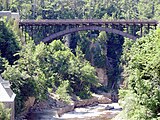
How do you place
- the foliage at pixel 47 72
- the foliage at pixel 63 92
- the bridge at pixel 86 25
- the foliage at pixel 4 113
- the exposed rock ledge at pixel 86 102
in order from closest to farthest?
the foliage at pixel 4 113, the foliage at pixel 47 72, the exposed rock ledge at pixel 86 102, the foliage at pixel 63 92, the bridge at pixel 86 25

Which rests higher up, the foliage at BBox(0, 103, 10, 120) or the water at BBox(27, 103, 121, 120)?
the foliage at BBox(0, 103, 10, 120)

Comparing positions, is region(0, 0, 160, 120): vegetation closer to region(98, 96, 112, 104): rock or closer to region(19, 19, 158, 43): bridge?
region(98, 96, 112, 104): rock

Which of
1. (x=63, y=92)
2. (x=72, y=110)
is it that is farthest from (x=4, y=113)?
(x=72, y=110)

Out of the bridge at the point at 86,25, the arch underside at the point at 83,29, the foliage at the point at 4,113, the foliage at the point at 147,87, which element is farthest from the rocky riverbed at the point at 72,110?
the foliage at the point at 147,87

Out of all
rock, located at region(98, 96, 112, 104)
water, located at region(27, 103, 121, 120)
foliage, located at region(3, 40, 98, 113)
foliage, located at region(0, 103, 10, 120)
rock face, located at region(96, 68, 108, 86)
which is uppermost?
foliage, located at region(0, 103, 10, 120)

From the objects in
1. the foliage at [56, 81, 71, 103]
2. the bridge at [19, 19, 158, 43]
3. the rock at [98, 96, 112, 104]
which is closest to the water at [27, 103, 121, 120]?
the foliage at [56, 81, 71, 103]

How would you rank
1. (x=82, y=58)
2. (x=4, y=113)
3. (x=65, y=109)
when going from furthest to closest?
(x=82, y=58), (x=65, y=109), (x=4, y=113)

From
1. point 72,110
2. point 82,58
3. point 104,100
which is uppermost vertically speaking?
point 82,58

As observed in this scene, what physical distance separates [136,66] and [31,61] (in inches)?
1010

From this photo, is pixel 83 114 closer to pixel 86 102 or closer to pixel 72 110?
pixel 72 110

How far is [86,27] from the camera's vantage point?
2798 inches

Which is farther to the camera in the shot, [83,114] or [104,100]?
[104,100]

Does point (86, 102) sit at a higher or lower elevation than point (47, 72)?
lower

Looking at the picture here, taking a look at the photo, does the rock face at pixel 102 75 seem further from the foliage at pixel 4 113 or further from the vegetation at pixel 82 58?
the foliage at pixel 4 113
